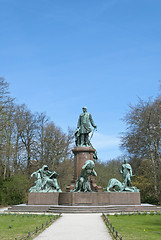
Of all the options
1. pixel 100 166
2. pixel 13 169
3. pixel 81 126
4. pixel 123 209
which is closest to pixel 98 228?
pixel 123 209

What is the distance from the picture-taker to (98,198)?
61.8 ft

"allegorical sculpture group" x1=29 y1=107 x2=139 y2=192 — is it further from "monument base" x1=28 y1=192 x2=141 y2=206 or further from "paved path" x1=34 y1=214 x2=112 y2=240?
"paved path" x1=34 y1=214 x2=112 y2=240

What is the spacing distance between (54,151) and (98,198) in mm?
19108

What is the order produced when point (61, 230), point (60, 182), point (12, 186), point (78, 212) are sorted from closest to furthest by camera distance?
point (61, 230)
point (78, 212)
point (12, 186)
point (60, 182)

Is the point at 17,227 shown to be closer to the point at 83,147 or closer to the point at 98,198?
the point at 98,198

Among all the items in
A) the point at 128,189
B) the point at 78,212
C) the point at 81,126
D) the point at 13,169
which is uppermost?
the point at 81,126

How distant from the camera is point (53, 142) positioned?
37438 mm

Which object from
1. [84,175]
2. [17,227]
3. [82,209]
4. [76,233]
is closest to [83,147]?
[84,175]

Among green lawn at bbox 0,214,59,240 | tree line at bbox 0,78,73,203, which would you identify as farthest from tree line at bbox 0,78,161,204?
green lawn at bbox 0,214,59,240

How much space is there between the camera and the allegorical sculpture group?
760 inches

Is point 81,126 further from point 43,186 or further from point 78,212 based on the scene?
point 78,212

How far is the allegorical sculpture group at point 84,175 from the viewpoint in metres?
19.3

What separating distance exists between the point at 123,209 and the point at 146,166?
14.8 metres

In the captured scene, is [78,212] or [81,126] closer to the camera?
[78,212]
